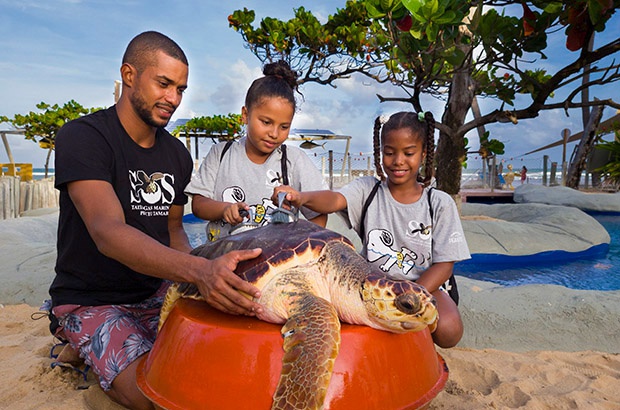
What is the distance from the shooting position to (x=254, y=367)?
3.42 feet

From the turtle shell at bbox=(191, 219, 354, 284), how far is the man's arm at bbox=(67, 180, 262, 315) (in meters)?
0.05

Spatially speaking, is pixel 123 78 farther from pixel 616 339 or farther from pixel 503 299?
pixel 616 339

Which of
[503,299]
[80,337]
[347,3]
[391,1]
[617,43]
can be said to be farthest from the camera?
[347,3]

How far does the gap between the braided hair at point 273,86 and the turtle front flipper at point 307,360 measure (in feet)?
3.74

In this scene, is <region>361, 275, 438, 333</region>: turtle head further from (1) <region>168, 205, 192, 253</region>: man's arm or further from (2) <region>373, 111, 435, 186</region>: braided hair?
(1) <region>168, 205, 192, 253</region>: man's arm

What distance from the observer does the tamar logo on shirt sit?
178 centimetres

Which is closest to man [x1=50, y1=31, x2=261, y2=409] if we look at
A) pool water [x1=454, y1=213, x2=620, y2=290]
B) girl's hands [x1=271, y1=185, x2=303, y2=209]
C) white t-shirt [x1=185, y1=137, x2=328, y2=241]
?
white t-shirt [x1=185, y1=137, x2=328, y2=241]

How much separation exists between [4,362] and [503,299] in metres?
3.11

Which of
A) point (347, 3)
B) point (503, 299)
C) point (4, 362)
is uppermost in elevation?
point (347, 3)

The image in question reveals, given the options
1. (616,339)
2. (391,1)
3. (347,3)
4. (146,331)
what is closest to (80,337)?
(146,331)

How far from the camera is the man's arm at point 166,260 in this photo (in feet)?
3.67

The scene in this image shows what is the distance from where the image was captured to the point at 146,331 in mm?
1721

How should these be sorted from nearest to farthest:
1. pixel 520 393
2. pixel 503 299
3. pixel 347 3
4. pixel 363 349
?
pixel 363 349, pixel 520 393, pixel 503 299, pixel 347 3

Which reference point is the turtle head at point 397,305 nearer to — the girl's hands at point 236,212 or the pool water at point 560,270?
the girl's hands at point 236,212
